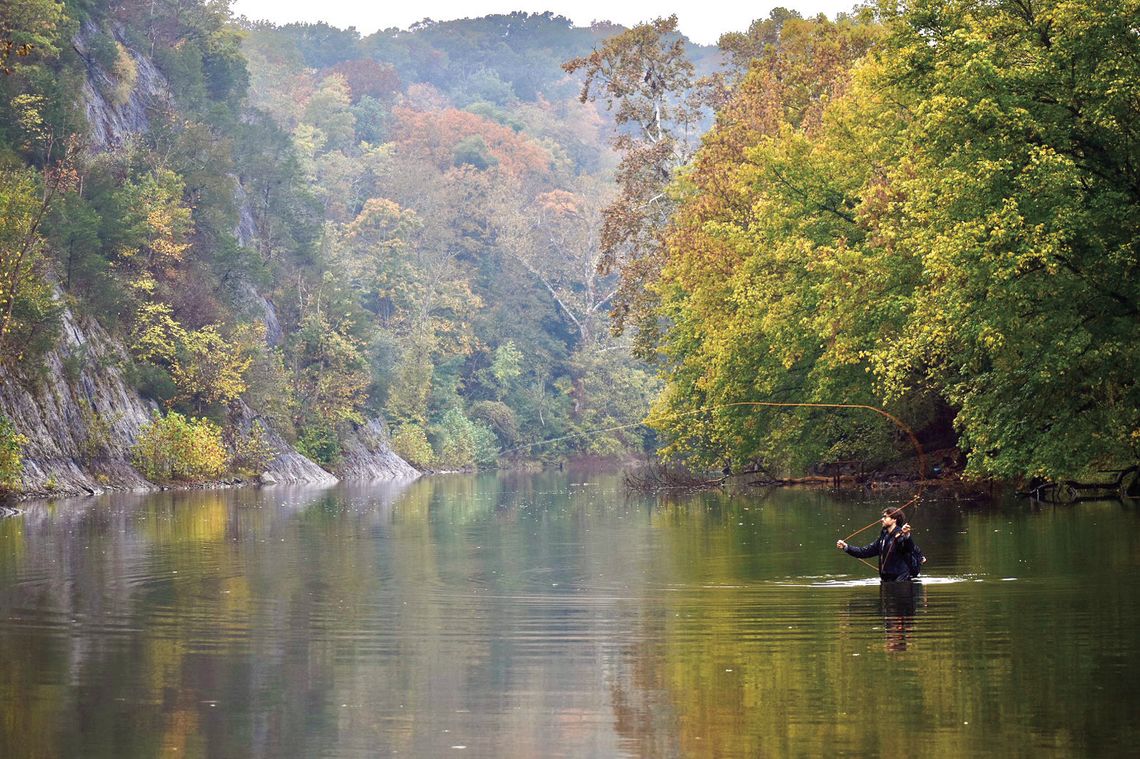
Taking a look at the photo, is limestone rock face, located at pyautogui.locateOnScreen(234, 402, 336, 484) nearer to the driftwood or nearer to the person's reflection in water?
the driftwood

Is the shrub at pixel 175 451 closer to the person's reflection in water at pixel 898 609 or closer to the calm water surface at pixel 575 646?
the calm water surface at pixel 575 646

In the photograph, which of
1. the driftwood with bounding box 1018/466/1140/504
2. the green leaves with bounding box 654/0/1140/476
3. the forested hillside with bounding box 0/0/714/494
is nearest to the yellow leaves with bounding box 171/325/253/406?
the forested hillside with bounding box 0/0/714/494

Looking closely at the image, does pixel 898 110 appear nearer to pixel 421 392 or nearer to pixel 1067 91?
pixel 1067 91

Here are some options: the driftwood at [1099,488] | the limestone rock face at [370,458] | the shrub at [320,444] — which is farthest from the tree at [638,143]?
the driftwood at [1099,488]

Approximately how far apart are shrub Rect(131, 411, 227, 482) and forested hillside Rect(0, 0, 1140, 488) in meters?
0.16

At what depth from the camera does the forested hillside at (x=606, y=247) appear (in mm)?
34438

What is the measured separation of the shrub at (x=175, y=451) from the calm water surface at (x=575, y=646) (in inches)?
1390

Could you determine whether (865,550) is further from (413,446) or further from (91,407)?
(413,446)

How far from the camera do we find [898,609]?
21.3 meters

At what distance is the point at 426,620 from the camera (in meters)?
21.5

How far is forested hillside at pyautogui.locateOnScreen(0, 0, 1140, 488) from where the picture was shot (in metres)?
34.4

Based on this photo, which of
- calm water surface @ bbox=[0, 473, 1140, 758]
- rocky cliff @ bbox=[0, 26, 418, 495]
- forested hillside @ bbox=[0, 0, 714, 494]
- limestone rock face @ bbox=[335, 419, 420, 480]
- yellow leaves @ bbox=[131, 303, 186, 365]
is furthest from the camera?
limestone rock face @ bbox=[335, 419, 420, 480]

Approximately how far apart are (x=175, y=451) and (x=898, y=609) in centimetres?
5606

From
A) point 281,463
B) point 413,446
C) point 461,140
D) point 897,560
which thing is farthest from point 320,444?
point 897,560
